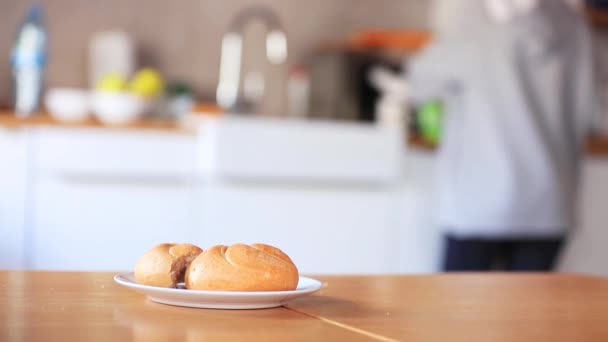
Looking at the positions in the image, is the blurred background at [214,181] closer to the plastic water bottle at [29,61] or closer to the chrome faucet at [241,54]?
the plastic water bottle at [29,61]

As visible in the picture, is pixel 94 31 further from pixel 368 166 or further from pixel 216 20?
pixel 368 166

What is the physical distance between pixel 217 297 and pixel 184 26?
3.49 m

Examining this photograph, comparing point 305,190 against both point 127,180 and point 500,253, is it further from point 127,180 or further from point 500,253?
point 500,253

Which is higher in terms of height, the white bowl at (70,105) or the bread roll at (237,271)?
the white bowl at (70,105)

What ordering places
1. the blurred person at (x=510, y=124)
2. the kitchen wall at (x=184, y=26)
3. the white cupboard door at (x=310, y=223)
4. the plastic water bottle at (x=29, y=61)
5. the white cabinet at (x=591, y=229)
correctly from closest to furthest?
the blurred person at (x=510, y=124), the white cupboard door at (x=310, y=223), the plastic water bottle at (x=29, y=61), the white cabinet at (x=591, y=229), the kitchen wall at (x=184, y=26)

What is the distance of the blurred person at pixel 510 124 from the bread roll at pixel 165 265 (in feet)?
7.01

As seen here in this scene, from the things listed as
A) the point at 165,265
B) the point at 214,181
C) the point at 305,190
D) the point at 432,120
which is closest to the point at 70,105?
the point at 214,181

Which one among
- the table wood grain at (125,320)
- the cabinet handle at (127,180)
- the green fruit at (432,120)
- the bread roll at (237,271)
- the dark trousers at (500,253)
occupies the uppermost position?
the green fruit at (432,120)

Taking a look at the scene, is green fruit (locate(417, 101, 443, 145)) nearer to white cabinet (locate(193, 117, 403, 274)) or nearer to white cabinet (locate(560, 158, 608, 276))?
white cabinet (locate(193, 117, 403, 274))

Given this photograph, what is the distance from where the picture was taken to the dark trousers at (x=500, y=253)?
3.04 metres

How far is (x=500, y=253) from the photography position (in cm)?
315

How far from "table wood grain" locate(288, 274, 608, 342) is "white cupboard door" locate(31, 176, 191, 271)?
187 cm

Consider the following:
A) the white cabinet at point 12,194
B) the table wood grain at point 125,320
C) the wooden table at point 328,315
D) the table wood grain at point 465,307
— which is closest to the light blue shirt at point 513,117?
the white cabinet at point 12,194

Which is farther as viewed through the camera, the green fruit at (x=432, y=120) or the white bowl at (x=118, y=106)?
the green fruit at (x=432, y=120)
